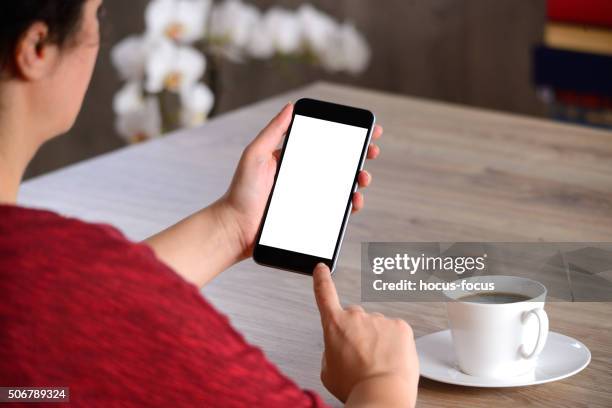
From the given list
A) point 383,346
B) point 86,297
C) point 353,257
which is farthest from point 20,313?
point 353,257

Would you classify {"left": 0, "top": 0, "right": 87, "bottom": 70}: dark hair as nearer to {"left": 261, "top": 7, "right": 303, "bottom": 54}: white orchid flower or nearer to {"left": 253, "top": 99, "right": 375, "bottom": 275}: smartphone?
{"left": 253, "top": 99, "right": 375, "bottom": 275}: smartphone

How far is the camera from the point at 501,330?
0.87 meters

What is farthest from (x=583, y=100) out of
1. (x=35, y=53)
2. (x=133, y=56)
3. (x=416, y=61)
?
(x=35, y=53)

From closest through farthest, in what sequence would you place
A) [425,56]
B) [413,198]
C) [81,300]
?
[81,300], [413,198], [425,56]

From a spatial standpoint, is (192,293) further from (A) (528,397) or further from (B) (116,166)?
(B) (116,166)

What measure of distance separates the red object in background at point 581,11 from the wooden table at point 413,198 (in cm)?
111

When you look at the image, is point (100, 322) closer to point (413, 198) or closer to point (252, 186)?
point (252, 186)

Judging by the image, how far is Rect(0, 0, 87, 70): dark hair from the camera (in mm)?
664

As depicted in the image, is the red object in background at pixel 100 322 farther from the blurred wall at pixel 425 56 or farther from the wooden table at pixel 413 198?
the blurred wall at pixel 425 56

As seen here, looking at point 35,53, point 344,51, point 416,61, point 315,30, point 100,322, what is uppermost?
point 35,53

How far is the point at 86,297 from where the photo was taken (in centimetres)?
65

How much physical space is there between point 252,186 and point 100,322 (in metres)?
0.39

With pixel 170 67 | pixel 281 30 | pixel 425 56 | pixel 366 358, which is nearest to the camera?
pixel 366 358

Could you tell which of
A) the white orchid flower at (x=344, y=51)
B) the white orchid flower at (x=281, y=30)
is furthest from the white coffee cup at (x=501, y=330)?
the white orchid flower at (x=344, y=51)
